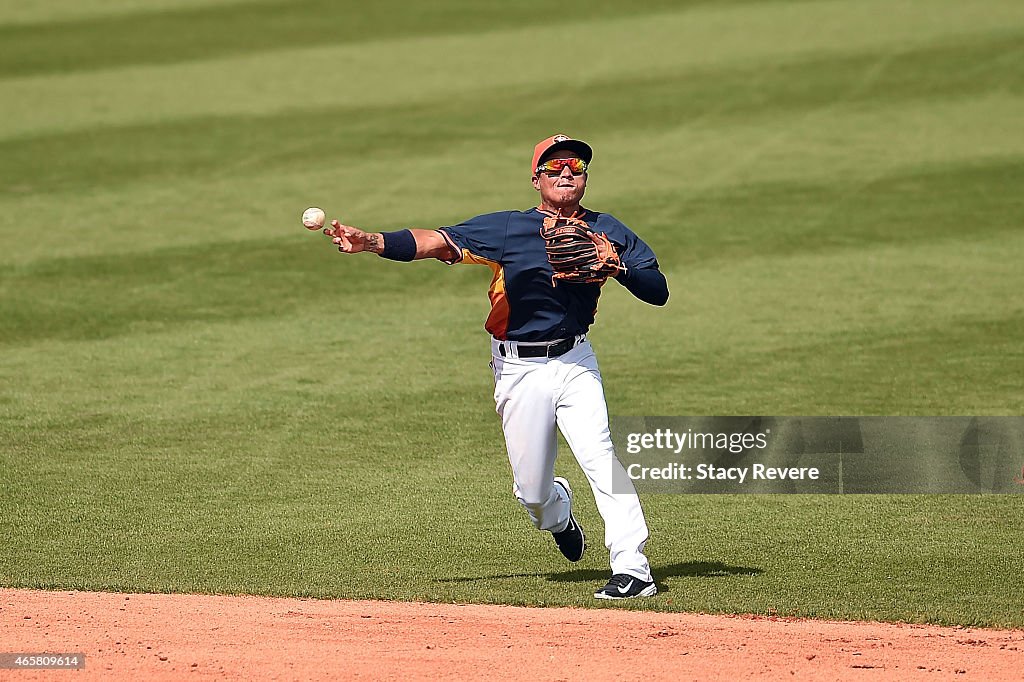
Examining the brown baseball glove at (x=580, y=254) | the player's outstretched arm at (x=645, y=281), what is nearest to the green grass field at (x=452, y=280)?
the player's outstretched arm at (x=645, y=281)

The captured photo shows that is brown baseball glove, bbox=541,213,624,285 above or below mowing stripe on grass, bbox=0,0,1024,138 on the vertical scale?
below

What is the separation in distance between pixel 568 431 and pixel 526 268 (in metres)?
0.72

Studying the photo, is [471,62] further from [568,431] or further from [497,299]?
[568,431]

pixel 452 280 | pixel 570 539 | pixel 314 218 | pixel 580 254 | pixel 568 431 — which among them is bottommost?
pixel 570 539

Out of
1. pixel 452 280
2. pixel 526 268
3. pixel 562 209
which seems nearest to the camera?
pixel 526 268

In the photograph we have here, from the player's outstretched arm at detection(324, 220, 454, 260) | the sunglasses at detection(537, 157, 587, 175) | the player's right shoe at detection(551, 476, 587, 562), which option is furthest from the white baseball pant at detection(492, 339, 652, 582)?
the sunglasses at detection(537, 157, 587, 175)

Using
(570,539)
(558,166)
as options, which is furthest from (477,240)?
(570,539)

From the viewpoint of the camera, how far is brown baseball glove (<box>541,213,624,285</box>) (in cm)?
626

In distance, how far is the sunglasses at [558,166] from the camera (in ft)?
21.5

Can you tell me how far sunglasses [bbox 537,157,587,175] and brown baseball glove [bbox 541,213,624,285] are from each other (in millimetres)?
328

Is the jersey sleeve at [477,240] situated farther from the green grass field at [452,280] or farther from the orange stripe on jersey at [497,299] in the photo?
the green grass field at [452,280]

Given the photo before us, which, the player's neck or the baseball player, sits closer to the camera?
the baseball player

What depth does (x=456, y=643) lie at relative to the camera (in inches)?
229

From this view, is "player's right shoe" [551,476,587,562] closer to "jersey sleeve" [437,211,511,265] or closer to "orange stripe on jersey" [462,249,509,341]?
"orange stripe on jersey" [462,249,509,341]
